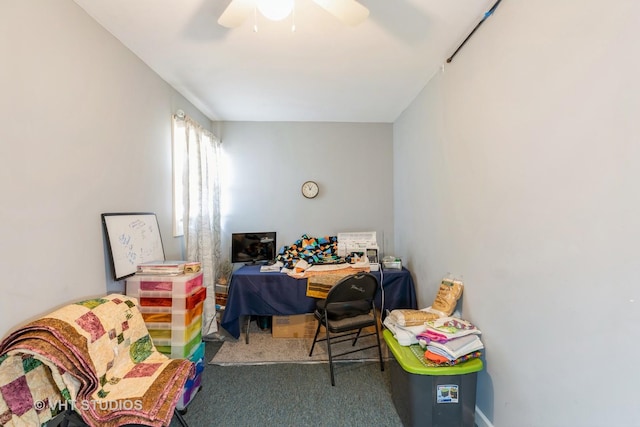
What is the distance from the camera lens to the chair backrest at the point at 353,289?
2.23 metres

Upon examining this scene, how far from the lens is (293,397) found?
2002 mm

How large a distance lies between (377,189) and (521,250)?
231 centimetres

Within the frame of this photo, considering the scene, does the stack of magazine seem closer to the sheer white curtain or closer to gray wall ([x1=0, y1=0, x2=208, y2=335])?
gray wall ([x1=0, y1=0, x2=208, y2=335])

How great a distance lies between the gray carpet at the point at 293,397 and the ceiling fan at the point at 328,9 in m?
2.23

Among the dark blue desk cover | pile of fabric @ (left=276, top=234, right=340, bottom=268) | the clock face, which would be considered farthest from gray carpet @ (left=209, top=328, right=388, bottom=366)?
the clock face

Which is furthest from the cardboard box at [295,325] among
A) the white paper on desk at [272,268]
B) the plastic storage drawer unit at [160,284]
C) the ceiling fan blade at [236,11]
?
the ceiling fan blade at [236,11]

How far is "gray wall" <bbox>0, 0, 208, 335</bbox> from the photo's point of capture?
1199mm

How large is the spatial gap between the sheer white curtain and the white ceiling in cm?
39

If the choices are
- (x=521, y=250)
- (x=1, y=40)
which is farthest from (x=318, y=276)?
(x=1, y=40)

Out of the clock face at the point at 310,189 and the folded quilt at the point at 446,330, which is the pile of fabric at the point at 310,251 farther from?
the folded quilt at the point at 446,330

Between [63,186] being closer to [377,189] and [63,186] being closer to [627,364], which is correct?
[627,364]

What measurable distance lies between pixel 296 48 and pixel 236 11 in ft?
2.38

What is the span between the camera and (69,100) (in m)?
1.48

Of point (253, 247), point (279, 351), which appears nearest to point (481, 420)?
point (279, 351)
